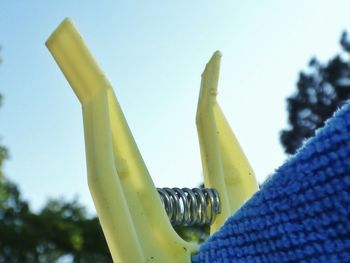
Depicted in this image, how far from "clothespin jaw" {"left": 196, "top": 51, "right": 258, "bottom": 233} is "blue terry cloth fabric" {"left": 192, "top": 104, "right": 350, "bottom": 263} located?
0.53 feet

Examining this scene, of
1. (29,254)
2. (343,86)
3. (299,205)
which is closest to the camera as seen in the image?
(299,205)

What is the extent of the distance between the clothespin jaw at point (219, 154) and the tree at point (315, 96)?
791cm

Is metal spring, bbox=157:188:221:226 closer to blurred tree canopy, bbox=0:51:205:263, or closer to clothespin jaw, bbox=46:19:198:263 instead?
clothespin jaw, bbox=46:19:198:263

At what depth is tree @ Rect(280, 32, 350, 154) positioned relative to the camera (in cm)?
838

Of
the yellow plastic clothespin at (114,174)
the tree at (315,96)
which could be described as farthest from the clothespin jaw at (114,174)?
the tree at (315,96)

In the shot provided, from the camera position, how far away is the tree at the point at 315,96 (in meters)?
8.38

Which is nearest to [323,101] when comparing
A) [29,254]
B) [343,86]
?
[343,86]

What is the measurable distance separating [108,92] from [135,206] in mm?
73

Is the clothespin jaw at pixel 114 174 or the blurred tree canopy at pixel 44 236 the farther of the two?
the blurred tree canopy at pixel 44 236

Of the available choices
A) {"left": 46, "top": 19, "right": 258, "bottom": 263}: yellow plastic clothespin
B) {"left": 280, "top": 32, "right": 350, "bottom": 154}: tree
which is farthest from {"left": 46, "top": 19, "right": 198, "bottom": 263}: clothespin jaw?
{"left": 280, "top": 32, "right": 350, "bottom": 154}: tree

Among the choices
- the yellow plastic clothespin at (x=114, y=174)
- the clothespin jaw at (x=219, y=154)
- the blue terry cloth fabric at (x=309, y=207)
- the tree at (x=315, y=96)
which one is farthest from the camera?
the tree at (x=315, y=96)

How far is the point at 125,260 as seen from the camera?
1.35ft

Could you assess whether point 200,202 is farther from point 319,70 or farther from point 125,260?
point 319,70

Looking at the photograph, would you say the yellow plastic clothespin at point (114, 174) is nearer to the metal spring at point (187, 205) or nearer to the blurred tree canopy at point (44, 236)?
the metal spring at point (187, 205)
